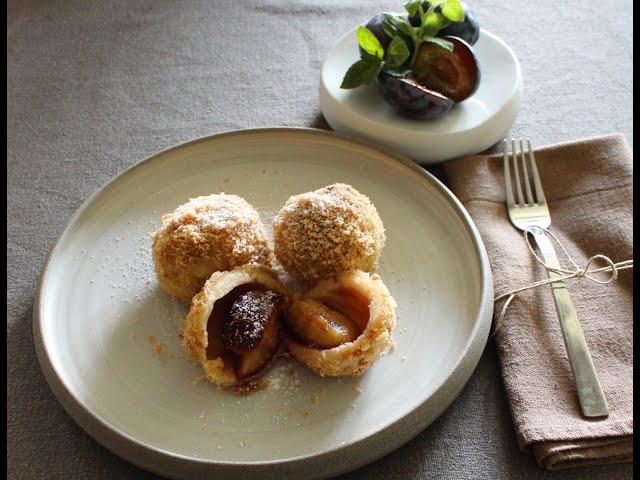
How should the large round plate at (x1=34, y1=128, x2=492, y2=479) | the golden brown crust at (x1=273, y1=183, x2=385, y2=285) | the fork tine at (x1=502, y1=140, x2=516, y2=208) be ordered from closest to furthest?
the large round plate at (x1=34, y1=128, x2=492, y2=479), the golden brown crust at (x1=273, y1=183, x2=385, y2=285), the fork tine at (x1=502, y1=140, x2=516, y2=208)

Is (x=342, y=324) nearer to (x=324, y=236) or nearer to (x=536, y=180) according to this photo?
(x=324, y=236)

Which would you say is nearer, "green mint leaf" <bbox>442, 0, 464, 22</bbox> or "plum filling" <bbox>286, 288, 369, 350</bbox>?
"plum filling" <bbox>286, 288, 369, 350</bbox>

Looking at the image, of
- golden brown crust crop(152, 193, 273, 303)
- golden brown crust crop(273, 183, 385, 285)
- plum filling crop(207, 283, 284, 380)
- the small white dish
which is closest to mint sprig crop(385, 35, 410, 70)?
the small white dish

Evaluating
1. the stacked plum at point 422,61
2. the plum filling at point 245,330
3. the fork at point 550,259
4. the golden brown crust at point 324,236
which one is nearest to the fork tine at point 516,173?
the fork at point 550,259

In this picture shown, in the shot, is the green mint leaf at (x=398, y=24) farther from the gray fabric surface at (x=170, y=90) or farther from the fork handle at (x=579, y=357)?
the fork handle at (x=579, y=357)

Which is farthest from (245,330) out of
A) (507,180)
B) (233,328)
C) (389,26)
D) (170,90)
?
(170,90)

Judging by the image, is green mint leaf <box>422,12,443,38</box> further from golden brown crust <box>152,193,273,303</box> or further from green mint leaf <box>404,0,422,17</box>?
golden brown crust <box>152,193,273,303</box>

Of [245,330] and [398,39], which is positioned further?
[398,39]
